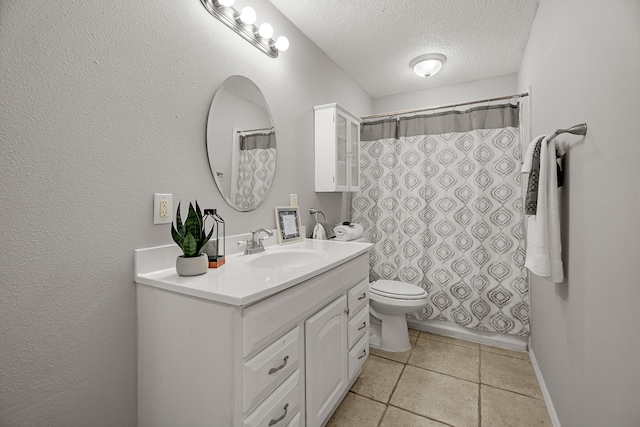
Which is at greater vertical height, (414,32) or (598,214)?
(414,32)

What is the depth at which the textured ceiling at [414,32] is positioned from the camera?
5.90 feet

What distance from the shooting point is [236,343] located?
0.86m

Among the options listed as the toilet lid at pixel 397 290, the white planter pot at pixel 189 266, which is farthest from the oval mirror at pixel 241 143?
the toilet lid at pixel 397 290

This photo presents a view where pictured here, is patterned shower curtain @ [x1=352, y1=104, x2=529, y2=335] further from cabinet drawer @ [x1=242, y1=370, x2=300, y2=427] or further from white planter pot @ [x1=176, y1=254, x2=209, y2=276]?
white planter pot @ [x1=176, y1=254, x2=209, y2=276]

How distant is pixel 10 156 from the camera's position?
79 cm

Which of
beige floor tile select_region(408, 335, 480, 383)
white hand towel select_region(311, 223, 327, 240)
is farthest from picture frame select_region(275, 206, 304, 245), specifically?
beige floor tile select_region(408, 335, 480, 383)

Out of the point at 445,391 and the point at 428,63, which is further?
the point at 428,63

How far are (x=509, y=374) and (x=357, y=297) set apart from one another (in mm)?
1183

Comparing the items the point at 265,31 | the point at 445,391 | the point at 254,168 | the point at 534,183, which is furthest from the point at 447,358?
the point at 265,31

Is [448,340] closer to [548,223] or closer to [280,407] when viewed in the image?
[548,223]

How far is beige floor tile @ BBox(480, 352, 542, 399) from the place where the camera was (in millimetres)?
1711

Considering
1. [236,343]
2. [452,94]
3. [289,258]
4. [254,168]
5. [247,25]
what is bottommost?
[236,343]

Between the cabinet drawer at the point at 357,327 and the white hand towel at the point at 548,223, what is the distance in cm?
89

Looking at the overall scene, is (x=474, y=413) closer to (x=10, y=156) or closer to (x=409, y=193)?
(x=409, y=193)
